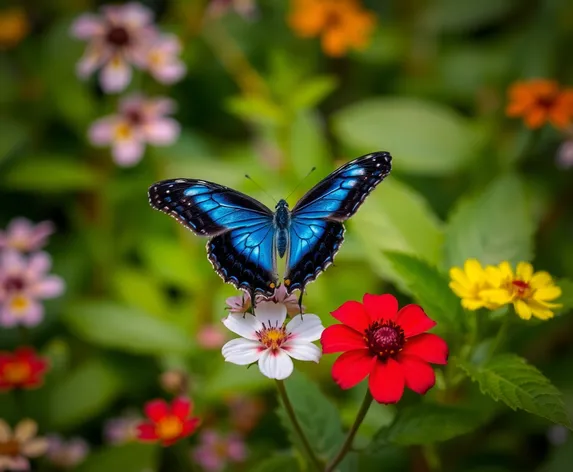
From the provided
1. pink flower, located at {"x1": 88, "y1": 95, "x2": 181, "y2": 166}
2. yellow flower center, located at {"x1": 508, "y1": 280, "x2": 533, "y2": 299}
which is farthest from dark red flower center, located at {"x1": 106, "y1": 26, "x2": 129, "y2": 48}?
yellow flower center, located at {"x1": 508, "y1": 280, "x2": 533, "y2": 299}

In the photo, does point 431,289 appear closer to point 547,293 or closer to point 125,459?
point 547,293

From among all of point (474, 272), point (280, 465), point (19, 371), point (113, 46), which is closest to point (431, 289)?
point (474, 272)

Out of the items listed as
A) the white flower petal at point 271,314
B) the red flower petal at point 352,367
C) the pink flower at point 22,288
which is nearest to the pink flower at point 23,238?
the pink flower at point 22,288

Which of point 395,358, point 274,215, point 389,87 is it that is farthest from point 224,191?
point 389,87

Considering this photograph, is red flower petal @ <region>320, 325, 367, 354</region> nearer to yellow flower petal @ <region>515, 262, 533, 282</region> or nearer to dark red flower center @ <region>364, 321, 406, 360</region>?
dark red flower center @ <region>364, 321, 406, 360</region>

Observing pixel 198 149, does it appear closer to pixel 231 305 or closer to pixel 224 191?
pixel 224 191

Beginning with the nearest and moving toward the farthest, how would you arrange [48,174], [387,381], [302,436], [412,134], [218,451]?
1. [387,381]
2. [302,436]
3. [218,451]
4. [48,174]
5. [412,134]
